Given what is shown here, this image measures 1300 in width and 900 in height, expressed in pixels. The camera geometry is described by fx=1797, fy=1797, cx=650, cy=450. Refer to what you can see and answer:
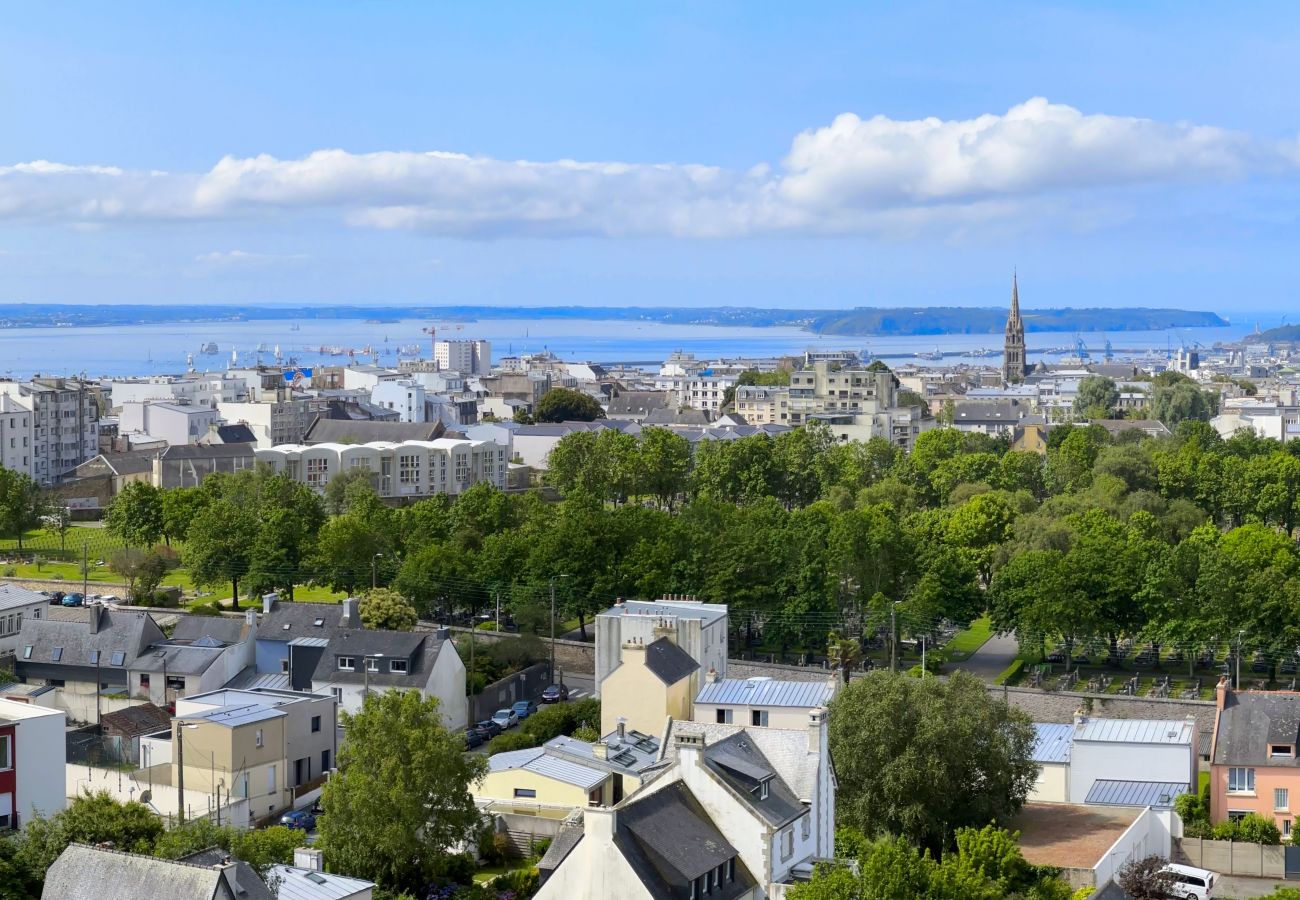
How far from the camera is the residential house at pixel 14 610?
49.5 metres

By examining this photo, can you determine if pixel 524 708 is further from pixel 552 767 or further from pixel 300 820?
pixel 552 767

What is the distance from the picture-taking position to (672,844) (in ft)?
84.8

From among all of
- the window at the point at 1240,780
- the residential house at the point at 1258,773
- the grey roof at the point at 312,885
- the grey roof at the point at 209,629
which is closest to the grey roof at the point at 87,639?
the grey roof at the point at 209,629

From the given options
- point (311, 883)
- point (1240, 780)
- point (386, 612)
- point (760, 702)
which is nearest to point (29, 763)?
point (311, 883)

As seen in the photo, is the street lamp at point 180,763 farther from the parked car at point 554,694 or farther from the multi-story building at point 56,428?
the multi-story building at point 56,428

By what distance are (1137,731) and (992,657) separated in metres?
15.1

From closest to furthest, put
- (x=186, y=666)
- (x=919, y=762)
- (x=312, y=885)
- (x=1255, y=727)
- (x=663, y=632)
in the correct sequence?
(x=312, y=885), (x=919, y=762), (x=1255, y=727), (x=663, y=632), (x=186, y=666)

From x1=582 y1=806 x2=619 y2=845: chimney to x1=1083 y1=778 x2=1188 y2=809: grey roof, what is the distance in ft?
48.0

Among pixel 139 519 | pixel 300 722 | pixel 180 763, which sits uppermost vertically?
pixel 139 519

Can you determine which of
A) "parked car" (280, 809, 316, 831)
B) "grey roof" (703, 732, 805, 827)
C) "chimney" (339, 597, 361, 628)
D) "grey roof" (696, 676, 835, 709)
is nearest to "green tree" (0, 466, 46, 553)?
"chimney" (339, 597, 361, 628)

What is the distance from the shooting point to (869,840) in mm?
32375

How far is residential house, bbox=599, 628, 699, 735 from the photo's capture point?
38.2 metres

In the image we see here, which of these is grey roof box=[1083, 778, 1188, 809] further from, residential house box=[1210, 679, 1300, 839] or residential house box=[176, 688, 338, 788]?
residential house box=[176, 688, 338, 788]

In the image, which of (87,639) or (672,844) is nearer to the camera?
(672,844)
